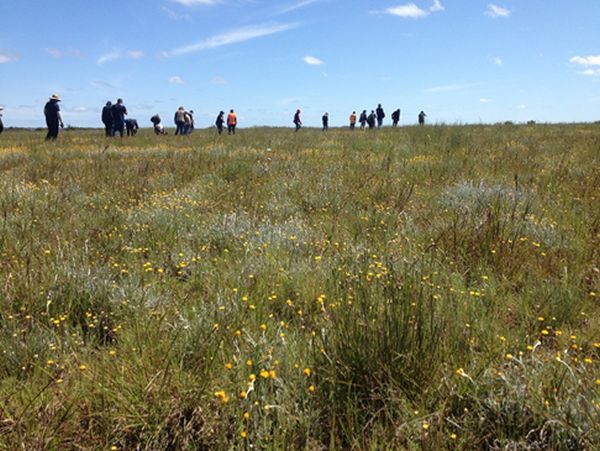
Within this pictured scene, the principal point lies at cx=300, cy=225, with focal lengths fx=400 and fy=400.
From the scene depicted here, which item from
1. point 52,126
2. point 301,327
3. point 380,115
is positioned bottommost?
point 301,327

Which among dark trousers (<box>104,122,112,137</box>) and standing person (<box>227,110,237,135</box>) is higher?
standing person (<box>227,110,237,135</box>)

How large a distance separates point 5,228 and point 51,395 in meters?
3.17

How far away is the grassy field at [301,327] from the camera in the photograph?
1807mm

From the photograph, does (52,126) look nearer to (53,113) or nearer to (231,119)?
(53,113)

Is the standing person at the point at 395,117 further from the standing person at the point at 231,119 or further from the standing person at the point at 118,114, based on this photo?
the standing person at the point at 118,114

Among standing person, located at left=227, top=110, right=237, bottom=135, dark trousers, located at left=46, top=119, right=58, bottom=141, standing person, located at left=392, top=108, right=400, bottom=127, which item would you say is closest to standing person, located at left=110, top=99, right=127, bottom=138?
dark trousers, located at left=46, top=119, right=58, bottom=141

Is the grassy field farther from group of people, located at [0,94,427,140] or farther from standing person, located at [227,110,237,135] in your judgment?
standing person, located at [227,110,237,135]

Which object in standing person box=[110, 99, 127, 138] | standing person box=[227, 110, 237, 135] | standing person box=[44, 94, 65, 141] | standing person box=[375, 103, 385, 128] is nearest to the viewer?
standing person box=[44, 94, 65, 141]

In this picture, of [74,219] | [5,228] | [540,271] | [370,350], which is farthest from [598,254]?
[5,228]

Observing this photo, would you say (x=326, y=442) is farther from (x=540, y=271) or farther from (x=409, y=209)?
(x=409, y=209)

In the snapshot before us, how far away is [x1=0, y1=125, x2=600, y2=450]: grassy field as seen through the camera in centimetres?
181

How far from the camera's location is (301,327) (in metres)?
2.55

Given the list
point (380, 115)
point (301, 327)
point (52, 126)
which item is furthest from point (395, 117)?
point (301, 327)

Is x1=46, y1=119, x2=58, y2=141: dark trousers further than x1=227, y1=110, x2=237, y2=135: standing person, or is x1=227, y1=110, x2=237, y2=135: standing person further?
x1=227, y1=110, x2=237, y2=135: standing person
